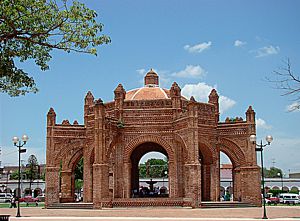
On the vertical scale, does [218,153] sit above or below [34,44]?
below

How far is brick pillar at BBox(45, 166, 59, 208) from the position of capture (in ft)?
115

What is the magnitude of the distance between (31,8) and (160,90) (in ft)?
83.1

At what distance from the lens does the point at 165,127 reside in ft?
111

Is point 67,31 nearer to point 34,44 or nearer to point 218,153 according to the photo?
point 34,44

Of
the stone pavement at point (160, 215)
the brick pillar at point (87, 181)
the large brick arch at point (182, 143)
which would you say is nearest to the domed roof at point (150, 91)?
the large brick arch at point (182, 143)

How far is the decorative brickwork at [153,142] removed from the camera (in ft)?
103

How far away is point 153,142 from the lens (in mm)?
34719

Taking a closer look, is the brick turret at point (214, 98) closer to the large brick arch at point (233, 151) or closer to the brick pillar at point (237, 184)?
the large brick arch at point (233, 151)

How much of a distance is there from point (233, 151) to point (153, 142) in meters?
6.24

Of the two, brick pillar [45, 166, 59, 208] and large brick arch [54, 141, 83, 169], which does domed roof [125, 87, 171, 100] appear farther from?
brick pillar [45, 166, 59, 208]

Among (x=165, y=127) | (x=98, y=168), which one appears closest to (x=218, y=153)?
(x=165, y=127)

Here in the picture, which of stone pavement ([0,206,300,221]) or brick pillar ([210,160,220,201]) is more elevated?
brick pillar ([210,160,220,201])

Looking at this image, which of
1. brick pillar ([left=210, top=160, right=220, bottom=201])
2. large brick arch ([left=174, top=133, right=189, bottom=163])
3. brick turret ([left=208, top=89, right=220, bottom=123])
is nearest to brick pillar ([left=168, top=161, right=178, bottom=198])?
large brick arch ([left=174, top=133, right=189, bottom=163])

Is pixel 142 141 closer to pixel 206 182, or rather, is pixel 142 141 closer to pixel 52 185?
pixel 206 182
